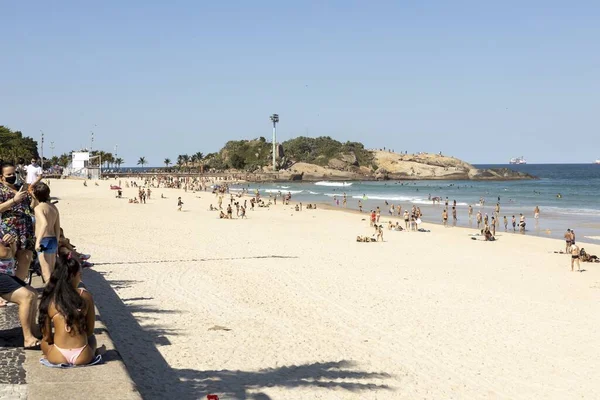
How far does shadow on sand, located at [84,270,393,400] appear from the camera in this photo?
6.59m

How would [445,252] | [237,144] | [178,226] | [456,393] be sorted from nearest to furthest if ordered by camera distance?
1. [456,393]
2. [445,252]
3. [178,226]
4. [237,144]

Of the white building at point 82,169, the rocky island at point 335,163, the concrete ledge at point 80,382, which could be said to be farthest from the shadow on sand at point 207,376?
the rocky island at point 335,163

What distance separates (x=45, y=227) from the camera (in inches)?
293

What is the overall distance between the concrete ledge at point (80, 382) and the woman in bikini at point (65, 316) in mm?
139

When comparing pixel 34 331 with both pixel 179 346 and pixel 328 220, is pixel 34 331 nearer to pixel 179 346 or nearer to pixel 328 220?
pixel 179 346

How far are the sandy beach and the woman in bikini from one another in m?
1.08

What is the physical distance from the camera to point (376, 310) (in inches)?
448

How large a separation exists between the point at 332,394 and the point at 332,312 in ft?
13.9

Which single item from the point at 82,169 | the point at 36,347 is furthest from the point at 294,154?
the point at 36,347

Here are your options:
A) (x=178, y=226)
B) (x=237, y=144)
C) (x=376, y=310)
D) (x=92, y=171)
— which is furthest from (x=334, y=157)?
(x=376, y=310)

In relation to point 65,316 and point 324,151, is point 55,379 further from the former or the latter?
point 324,151

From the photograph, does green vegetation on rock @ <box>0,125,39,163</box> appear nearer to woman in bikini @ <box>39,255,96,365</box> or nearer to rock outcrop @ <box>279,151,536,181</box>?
rock outcrop @ <box>279,151,536,181</box>

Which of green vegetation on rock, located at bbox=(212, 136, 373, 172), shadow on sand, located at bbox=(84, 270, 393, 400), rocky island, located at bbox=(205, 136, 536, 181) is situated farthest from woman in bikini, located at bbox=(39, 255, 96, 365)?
green vegetation on rock, located at bbox=(212, 136, 373, 172)

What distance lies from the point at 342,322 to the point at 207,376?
362 centimetres
